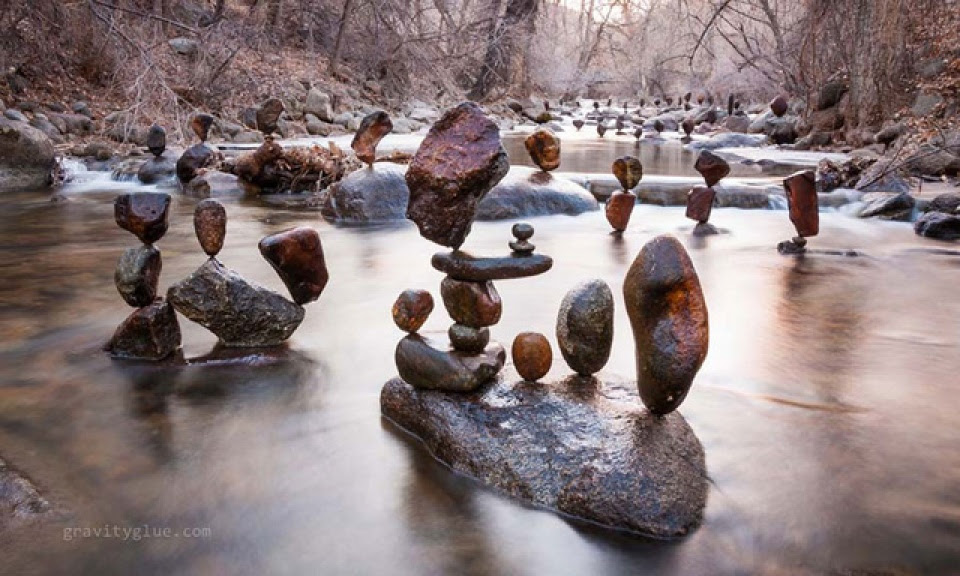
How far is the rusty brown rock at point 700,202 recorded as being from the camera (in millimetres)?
6152

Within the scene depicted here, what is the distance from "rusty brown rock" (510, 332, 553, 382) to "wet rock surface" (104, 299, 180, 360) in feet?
5.12

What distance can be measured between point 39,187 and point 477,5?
14312mm

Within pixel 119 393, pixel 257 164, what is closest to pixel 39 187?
pixel 257 164

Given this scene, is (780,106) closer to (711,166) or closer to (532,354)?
(711,166)

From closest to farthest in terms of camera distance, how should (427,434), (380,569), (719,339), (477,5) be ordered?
(380,569) < (427,434) < (719,339) < (477,5)

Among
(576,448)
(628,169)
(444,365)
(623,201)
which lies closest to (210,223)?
(444,365)

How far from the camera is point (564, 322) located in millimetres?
2352

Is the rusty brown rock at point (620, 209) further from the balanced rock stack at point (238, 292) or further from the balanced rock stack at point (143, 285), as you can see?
the balanced rock stack at point (143, 285)

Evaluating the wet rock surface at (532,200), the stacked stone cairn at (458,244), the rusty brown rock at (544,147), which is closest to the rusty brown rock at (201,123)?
the wet rock surface at (532,200)

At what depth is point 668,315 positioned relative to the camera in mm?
2037

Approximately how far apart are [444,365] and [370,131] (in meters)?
4.42

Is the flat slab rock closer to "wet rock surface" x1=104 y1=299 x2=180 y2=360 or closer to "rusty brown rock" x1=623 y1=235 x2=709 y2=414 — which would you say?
"rusty brown rock" x1=623 y1=235 x2=709 y2=414

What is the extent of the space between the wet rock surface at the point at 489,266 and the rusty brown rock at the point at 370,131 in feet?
12.9

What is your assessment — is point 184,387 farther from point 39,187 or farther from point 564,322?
point 39,187
